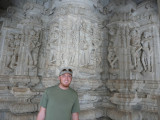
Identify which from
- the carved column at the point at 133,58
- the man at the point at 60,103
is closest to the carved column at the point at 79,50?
the carved column at the point at 133,58

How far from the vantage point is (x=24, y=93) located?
5.10m

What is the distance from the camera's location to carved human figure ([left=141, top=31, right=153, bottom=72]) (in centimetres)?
521

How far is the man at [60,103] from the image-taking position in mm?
2088

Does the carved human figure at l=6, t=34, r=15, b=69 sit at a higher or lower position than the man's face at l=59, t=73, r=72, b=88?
higher

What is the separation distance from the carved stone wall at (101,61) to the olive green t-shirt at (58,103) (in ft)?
7.95

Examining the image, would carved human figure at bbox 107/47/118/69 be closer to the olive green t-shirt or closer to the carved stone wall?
the carved stone wall

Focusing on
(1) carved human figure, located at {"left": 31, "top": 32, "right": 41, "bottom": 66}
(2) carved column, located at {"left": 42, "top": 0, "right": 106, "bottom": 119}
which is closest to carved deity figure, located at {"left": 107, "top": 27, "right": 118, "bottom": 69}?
(2) carved column, located at {"left": 42, "top": 0, "right": 106, "bottom": 119}

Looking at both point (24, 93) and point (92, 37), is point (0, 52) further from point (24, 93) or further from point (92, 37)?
point (92, 37)

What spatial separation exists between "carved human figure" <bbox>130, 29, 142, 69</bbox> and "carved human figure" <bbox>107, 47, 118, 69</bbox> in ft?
2.36

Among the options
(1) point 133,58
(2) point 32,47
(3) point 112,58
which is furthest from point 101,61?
(2) point 32,47

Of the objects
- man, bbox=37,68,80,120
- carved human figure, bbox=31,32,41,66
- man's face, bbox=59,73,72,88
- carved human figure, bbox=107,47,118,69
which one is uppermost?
carved human figure, bbox=31,32,41,66

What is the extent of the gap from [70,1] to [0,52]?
5.10 metres

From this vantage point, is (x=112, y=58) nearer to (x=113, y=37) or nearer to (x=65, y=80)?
(x=113, y=37)

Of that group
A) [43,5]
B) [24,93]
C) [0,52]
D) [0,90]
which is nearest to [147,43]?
[24,93]
